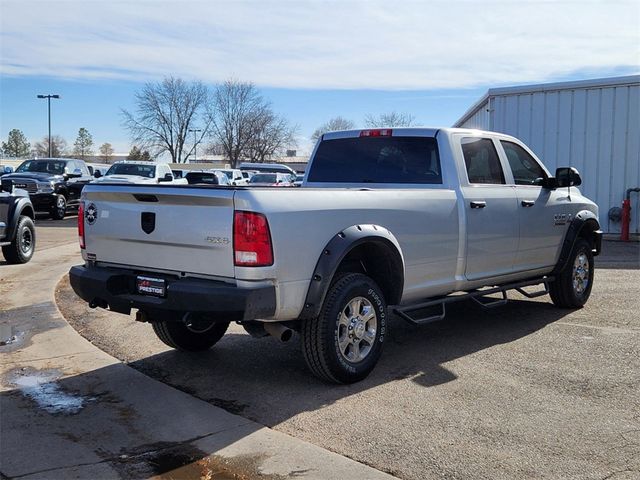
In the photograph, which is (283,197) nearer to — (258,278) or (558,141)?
(258,278)

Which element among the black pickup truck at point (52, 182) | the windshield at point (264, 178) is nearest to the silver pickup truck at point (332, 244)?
the black pickup truck at point (52, 182)

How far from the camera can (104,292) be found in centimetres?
499

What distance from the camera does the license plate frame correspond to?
15.6 ft

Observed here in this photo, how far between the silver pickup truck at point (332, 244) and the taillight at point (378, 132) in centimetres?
1

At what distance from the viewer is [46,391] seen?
5102 mm

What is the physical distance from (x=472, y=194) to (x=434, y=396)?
215 cm

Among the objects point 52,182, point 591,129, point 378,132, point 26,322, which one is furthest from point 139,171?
point 378,132

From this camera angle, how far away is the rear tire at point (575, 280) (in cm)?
777

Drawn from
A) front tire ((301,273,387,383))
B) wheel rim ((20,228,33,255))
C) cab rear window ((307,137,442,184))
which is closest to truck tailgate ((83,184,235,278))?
front tire ((301,273,387,383))

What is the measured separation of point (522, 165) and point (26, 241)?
8.85 metres

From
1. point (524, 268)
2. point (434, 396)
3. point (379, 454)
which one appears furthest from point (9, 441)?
point (524, 268)

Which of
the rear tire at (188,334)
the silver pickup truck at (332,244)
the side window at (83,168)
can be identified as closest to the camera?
the silver pickup truck at (332,244)

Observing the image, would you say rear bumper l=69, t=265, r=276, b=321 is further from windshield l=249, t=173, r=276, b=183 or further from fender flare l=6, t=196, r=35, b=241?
windshield l=249, t=173, r=276, b=183

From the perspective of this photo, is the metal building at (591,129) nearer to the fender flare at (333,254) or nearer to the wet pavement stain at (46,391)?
the fender flare at (333,254)
